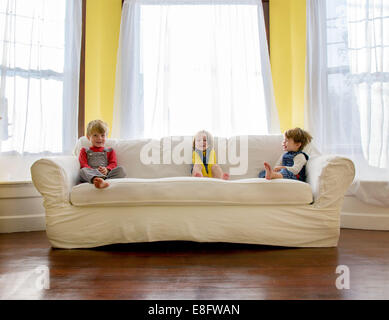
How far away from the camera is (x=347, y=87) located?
270cm

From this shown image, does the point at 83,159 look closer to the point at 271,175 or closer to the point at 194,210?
the point at 194,210

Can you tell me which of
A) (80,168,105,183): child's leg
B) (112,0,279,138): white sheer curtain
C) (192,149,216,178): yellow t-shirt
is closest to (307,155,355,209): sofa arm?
(192,149,216,178): yellow t-shirt

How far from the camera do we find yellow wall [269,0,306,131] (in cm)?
324

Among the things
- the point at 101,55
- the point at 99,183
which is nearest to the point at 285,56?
the point at 101,55

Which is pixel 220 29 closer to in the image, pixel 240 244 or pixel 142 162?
pixel 142 162

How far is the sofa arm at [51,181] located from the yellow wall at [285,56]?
2.21 m

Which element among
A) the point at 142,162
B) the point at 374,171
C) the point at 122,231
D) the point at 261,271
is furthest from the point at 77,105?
the point at 374,171

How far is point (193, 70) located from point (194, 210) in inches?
67.4

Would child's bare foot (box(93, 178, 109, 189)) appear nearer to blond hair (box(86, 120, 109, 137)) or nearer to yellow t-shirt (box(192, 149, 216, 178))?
blond hair (box(86, 120, 109, 137))

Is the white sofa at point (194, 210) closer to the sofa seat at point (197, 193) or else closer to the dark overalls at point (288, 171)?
the sofa seat at point (197, 193)

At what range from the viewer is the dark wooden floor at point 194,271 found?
130cm

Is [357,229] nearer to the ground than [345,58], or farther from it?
nearer to the ground

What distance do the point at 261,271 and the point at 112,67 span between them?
2602 mm

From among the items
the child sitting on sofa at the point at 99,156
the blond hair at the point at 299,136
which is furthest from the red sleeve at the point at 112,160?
the blond hair at the point at 299,136
